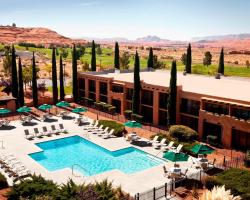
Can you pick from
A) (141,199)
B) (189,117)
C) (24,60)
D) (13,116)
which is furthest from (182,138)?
(24,60)

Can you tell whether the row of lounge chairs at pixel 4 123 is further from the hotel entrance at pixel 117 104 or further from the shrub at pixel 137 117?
the shrub at pixel 137 117

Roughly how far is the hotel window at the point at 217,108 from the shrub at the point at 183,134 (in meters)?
3.09

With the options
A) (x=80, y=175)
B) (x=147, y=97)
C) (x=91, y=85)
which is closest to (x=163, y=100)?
(x=147, y=97)

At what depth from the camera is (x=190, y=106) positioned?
A: 3716cm

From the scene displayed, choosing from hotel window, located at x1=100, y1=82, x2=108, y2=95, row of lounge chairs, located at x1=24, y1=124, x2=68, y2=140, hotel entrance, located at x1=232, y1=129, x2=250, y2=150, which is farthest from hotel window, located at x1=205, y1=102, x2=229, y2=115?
hotel window, located at x1=100, y1=82, x2=108, y2=95

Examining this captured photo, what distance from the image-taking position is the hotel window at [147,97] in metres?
42.2

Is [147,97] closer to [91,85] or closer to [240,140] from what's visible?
[91,85]

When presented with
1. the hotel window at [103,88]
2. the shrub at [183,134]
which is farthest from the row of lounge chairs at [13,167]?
the hotel window at [103,88]

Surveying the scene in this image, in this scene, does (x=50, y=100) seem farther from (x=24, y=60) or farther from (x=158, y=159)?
(x=24, y=60)

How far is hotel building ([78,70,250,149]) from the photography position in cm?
3183

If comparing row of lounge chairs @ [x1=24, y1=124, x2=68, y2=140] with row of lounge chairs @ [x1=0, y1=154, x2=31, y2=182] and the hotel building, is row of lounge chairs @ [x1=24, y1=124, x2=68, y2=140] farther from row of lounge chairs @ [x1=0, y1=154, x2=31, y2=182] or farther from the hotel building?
the hotel building

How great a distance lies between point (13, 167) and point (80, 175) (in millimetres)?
5526

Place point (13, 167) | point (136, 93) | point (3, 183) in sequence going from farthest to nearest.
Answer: point (136, 93)
point (13, 167)
point (3, 183)

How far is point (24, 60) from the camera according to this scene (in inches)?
4658
